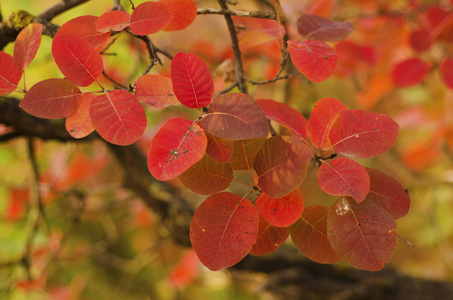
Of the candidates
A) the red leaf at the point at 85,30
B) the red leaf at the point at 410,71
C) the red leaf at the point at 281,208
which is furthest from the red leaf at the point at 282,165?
the red leaf at the point at 410,71

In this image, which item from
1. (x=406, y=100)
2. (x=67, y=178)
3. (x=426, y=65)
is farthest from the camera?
(x=406, y=100)

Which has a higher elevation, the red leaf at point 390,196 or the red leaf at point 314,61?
the red leaf at point 314,61

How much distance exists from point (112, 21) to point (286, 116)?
249mm

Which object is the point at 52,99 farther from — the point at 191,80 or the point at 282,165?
the point at 282,165

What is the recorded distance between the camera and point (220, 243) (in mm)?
447

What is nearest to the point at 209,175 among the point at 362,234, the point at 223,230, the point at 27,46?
the point at 223,230

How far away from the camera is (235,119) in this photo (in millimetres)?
428

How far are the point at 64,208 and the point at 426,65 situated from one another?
162 cm

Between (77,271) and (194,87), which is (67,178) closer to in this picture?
(77,271)

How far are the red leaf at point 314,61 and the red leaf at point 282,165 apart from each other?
3.9 inches

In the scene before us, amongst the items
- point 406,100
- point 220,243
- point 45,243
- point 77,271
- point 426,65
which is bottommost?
point 77,271

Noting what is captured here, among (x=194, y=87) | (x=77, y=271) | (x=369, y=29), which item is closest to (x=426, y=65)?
(x=369, y=29)

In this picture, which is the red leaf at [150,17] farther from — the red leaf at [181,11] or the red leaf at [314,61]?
the red leaf at [314,61]

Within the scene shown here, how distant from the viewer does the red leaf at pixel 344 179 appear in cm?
42
